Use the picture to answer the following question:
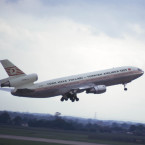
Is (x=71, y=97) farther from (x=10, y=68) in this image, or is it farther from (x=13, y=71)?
(x=10, y=68)

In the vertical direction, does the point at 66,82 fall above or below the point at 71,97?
above

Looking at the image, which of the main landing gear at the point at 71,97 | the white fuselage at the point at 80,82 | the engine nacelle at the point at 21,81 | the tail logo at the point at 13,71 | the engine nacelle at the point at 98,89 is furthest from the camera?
the main landing gear at the point at 71,97

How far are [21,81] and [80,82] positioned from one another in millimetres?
14695

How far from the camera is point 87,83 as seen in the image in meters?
82.0

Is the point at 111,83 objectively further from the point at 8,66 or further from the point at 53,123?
the point at 53,123

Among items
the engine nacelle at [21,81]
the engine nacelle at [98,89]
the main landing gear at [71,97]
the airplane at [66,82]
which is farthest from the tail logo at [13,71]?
the engine nacelle at [98,89]

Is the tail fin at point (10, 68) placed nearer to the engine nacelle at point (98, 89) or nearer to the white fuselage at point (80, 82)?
the white fuselage at point (80, 82)

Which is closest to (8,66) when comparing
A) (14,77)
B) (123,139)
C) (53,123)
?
(14,77)

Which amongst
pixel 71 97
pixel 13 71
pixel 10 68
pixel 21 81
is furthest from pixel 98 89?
pixel 10 68

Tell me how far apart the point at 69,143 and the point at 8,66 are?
26930mm

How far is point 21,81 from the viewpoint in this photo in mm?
75062

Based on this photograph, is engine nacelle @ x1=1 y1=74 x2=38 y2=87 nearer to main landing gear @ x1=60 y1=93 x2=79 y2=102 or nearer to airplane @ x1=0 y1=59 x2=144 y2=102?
airplane @ x1=0 y1=59 x2=144 y2=102

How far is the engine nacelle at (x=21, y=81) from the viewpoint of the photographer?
74.0m

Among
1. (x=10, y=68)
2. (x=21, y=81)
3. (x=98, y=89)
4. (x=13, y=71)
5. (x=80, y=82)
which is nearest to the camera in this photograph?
(x=21, y=81)
